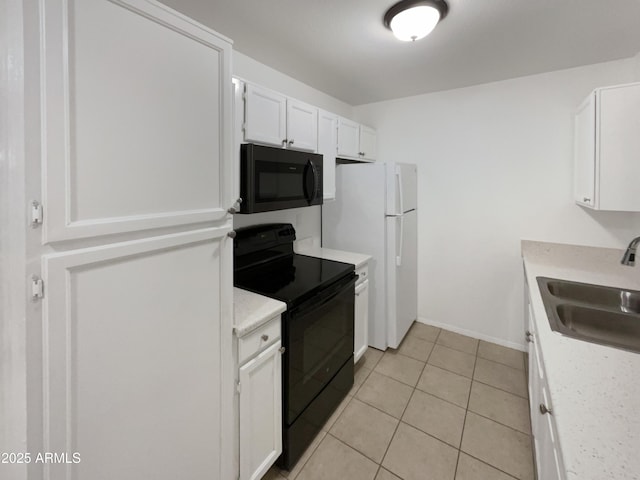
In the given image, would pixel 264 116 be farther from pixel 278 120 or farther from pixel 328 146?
pixel 328 146

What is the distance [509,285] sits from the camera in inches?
108

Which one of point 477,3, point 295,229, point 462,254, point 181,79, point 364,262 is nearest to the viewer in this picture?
point 181,79

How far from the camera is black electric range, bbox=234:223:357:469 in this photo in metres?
1.56

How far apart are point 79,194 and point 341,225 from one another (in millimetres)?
2187

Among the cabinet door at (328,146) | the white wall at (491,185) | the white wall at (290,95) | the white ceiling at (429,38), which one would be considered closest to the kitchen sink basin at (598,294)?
the white wall at (491,185)

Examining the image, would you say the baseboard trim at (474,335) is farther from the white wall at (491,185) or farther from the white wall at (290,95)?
the white wall at (290,95)

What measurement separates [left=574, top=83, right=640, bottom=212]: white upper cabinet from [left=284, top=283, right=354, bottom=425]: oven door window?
5.47ft

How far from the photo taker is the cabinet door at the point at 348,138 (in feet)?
8.36

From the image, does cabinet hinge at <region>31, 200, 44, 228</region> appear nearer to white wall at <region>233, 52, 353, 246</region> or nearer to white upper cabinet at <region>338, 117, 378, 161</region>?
white wall at <region>233, 52, 353, 246</region>

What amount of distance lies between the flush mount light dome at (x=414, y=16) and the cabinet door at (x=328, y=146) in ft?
2.62

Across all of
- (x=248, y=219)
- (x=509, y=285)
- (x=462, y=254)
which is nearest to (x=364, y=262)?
(x=248, y=219)

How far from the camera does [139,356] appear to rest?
3.10ft

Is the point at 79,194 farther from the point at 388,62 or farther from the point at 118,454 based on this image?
the point at 388,62

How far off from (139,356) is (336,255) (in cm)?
178
